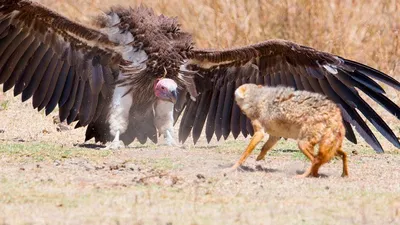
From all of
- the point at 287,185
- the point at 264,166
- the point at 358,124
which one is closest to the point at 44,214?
the point at 287,185

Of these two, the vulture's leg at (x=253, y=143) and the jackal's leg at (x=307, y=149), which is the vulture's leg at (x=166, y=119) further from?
the jackal's leg at (x=307, y=149)

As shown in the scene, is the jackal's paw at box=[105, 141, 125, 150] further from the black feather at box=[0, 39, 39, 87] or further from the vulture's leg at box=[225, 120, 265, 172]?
the vulture's leg at box=[225, 120, 265, 172]

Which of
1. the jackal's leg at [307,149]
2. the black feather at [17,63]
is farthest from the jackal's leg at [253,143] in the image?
the black feather at [17,63]

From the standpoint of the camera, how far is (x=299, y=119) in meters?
7.71

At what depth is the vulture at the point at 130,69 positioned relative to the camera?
9.89m

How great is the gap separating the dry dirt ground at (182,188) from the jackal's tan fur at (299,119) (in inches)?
8.9

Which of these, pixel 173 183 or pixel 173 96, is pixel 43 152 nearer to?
pixel 173 96

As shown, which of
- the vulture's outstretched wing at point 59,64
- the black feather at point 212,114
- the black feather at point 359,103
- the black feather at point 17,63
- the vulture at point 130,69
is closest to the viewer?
the black feather at point 359,103

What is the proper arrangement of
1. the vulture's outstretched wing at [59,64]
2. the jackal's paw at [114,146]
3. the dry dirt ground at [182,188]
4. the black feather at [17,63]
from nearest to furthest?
the dry dirt ground at [182,188] < the jackal's paw at [114,146] < the vulture's outstretched wing at [59,64] < the black feather at [17,63]

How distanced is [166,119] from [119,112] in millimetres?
595

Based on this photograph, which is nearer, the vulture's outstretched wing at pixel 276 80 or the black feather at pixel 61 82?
the vulture's outstretched wing at pixel 276 80

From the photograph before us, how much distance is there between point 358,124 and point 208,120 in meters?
1.95

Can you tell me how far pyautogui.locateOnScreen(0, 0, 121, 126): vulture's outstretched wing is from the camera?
10094 mm

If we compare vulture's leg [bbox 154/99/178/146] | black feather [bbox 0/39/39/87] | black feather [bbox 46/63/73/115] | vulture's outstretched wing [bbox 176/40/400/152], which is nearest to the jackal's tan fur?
vulture's outstretched wing [bbox 176/40/400/152]
